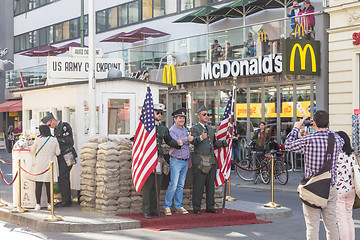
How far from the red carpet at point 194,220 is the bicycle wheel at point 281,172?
766cm

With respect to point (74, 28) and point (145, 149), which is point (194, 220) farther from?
point (74, 28)

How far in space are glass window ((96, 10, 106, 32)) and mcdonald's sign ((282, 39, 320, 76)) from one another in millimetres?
22056

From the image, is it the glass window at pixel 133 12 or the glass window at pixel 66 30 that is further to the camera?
the glass window at pixel 66 30

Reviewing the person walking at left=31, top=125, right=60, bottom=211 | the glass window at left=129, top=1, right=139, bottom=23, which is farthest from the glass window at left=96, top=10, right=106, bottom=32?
the person walking at left=31, top=125, right=60, bottom=211

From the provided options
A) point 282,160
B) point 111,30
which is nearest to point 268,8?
point 282,160

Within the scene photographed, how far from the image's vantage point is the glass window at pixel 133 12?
127 feet

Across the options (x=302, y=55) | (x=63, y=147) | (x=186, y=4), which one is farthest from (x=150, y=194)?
(x=186, y=4)

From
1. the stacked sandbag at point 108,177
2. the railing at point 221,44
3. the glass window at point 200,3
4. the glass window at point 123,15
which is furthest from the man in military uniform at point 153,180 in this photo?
the glass window at point 123,15

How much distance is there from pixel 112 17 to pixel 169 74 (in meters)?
13.3

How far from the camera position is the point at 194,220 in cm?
1166

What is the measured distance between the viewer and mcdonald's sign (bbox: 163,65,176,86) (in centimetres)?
2886

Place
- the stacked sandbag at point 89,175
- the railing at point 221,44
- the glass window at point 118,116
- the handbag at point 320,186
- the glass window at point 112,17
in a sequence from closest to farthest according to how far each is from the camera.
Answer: the handbag at point 320,186, the stacked sandbag at point 89,175, the glass window at point 118,116, the railing at point 221,44, the glass window at point 112,17

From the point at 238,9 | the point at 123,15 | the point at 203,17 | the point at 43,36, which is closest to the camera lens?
the point at 238,9

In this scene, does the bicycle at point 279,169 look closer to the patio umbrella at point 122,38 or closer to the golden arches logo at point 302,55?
the golden arches logo at point 302,55
